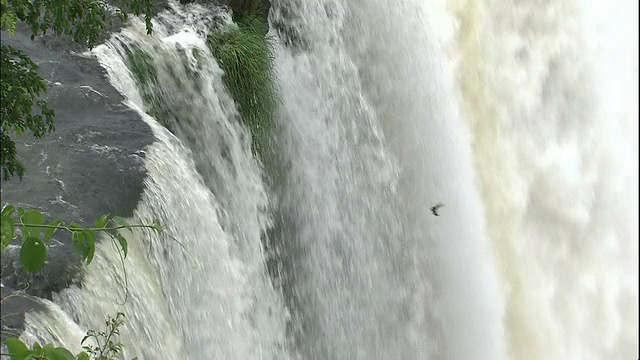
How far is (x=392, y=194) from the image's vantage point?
11.0m

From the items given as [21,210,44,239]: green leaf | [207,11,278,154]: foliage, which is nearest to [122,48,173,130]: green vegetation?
[207,11,278,154]: foliage

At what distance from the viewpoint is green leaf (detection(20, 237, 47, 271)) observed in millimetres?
3363

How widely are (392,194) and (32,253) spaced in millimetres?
7850

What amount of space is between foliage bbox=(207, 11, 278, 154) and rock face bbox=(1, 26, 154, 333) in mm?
1504

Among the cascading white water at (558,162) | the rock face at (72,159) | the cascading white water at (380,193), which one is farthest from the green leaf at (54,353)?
the cascading white water at (558,162)

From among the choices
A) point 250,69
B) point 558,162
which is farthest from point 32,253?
point 558,162

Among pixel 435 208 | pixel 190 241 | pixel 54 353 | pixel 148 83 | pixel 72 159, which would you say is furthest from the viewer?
pixel 435 208

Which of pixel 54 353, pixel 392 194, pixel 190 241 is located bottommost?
pixel 392 194

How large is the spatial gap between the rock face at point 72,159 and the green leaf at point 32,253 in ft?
4.69

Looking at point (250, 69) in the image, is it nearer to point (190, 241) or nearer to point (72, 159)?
point (190, 241)

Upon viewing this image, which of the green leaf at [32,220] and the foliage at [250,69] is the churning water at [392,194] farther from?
the green leaf at [32,220]

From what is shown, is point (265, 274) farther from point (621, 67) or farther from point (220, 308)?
point (621, 67)

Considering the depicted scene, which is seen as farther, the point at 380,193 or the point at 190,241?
the point at 380,193

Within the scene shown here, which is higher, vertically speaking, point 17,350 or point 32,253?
point 32,253
